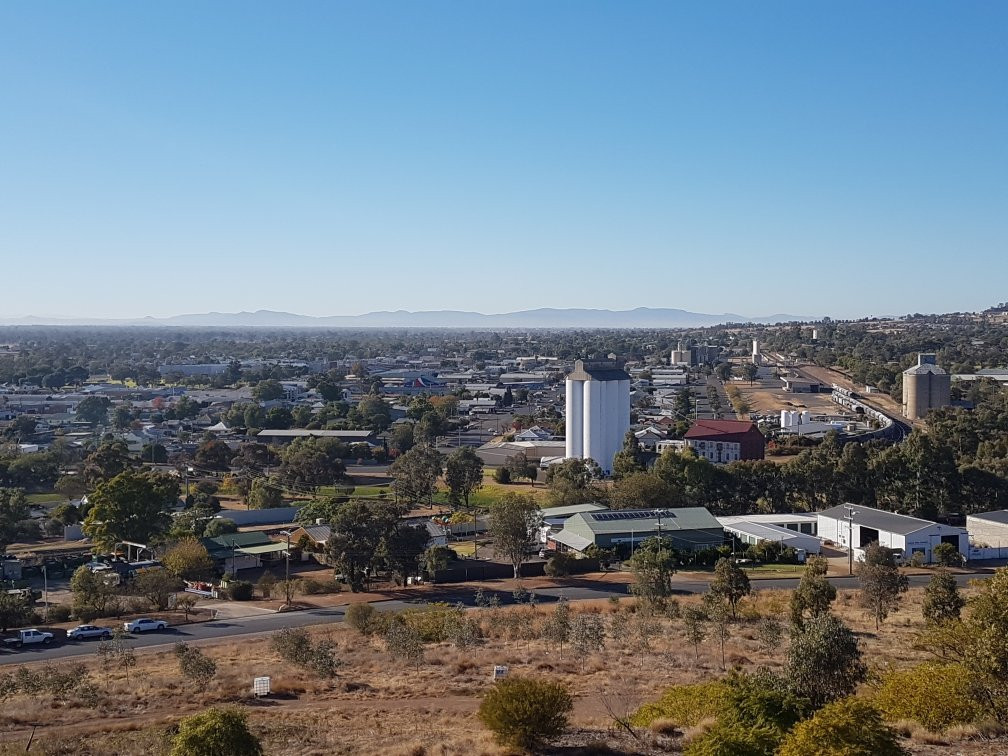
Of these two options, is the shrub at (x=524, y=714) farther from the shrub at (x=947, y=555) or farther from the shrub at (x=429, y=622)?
the shrub at (x=947, y=555)

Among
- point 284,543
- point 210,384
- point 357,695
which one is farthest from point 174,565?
point 210,384

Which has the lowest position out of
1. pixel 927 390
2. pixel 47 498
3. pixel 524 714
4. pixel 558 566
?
pixel 47 498

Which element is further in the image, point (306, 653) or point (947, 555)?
point (947, 555)

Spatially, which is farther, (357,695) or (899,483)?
(899,483)

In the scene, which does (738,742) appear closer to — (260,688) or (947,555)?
(260,688)

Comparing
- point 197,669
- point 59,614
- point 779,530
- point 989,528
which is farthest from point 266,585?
point 989,528

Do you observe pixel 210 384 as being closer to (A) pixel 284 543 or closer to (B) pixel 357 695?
(A) pixel 284 543
